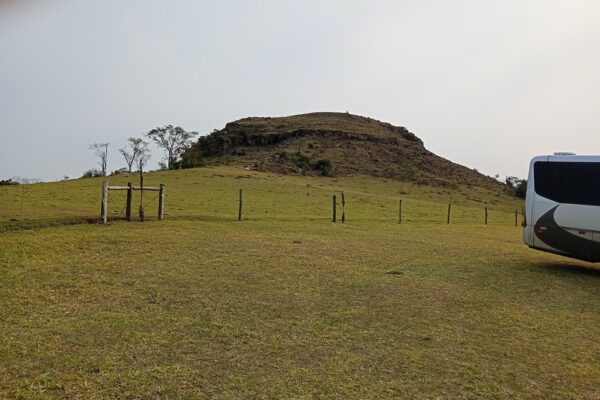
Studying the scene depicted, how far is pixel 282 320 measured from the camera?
305 inches

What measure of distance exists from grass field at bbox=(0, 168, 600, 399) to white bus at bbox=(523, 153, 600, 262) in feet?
2.97

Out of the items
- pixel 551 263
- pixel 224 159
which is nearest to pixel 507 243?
pixel 551 263

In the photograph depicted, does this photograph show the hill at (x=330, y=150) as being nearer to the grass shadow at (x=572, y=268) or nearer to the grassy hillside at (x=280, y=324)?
the grass shadow at (x=572, y=268)

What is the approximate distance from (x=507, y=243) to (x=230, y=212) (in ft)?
50.7

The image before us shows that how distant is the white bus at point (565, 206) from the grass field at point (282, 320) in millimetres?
904

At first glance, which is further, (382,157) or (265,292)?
(382,157)

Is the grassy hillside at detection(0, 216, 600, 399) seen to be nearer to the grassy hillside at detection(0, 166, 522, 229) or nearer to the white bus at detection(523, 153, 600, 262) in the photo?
the white bus at detection(523, 153, 600, 262)

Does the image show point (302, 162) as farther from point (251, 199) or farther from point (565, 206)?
point (565, 206)

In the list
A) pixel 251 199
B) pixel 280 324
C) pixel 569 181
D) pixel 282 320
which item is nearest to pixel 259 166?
pixel 251 199

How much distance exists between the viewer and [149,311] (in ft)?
25.7

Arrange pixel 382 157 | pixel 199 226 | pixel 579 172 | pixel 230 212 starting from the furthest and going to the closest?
pixel 382 157
pixel 230 212
pixel 199 226
pixel 579 172

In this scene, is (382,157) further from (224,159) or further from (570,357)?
(570,357)

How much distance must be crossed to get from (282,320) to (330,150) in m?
78.6

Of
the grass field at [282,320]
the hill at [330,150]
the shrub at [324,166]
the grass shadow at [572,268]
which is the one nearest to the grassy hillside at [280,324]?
the grass field at [282,320]
